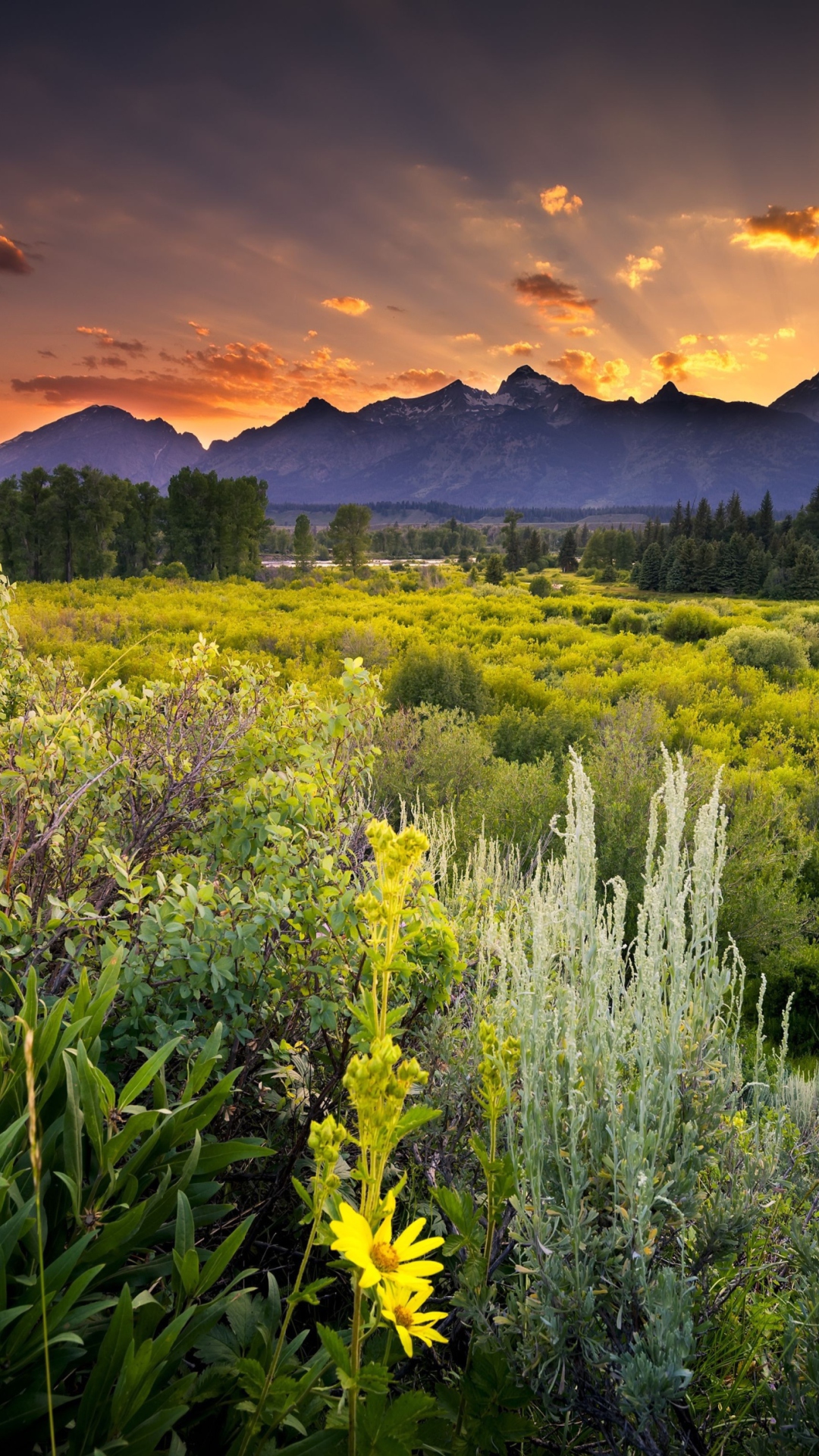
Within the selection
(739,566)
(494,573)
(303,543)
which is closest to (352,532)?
(303,543)

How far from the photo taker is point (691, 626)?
25078 mm

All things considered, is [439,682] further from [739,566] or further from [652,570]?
[652,570]

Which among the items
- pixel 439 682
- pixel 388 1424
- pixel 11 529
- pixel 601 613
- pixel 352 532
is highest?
pixel 352 532

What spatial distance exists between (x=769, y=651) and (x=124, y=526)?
163 feet

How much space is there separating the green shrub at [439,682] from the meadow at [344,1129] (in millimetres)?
9871

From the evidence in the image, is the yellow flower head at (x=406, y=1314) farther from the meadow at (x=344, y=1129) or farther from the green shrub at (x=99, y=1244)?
the green shrub at (x=99, y=1244)

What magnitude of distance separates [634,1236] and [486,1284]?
0.45 meters

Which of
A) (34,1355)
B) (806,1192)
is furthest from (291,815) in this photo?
(806,1192)

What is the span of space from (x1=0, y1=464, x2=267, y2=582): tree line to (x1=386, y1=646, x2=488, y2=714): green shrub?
110 ft

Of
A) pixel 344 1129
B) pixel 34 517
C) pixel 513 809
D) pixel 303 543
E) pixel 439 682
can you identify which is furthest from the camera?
pixel 303 543

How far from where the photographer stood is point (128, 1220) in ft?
4.15

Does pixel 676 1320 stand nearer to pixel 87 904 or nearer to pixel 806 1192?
pixel 806 1192

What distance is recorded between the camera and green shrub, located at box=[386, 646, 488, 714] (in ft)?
45.9

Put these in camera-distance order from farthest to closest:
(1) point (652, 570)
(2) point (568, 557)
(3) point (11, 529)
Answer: (2) point (568, 557)
(1) point (652, 570)
(3) point (11, 529)
